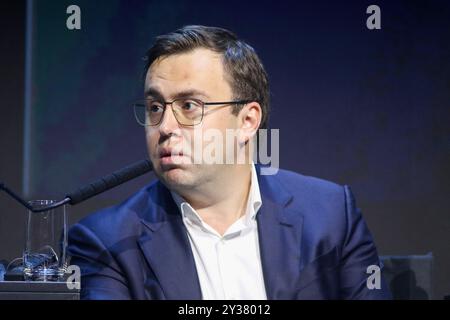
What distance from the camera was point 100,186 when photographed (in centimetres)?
235

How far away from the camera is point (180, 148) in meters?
2.26

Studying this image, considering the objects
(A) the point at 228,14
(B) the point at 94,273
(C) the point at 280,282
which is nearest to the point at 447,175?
(C) the point at 280,282

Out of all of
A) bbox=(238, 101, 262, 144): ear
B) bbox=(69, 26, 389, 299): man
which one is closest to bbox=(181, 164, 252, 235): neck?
bbox=(69, 26, 389, 299): man

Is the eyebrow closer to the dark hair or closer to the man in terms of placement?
the man

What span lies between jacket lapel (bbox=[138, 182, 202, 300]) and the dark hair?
432mm

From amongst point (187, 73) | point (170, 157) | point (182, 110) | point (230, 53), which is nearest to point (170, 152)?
point (170, 157)

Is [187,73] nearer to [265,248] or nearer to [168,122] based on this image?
[168,122]

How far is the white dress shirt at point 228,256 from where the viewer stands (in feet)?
7.61

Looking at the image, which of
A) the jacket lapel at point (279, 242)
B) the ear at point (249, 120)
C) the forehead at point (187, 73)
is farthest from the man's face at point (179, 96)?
the jacket lapel at point (279, 242)

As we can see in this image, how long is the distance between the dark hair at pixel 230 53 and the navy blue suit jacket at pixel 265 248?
1.04 feet
